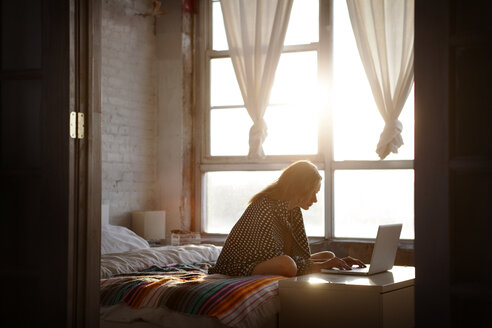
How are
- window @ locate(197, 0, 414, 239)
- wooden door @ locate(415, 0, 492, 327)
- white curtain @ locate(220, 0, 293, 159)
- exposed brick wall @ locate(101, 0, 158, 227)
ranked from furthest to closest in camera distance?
1. white curtain @ locate(220, 0, 293, 159)
2. exposed brick wall @ locate(101, 0, 158, 227)
3. window @ locate(197, 0, 414, 239)
4. wooden door @ locate(415, 0, 492, 327)

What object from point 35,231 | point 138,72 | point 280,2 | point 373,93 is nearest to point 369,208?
point 373,93

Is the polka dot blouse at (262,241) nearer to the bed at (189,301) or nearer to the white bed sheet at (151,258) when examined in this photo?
the bed at (189,301)

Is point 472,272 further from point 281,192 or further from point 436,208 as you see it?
point 281,192

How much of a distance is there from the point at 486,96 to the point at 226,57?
511cm

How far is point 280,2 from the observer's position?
638 cm

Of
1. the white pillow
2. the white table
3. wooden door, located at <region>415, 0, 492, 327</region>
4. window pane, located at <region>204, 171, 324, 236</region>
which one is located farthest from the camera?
window pane, located at <region>204, 171, 324, 236</region>

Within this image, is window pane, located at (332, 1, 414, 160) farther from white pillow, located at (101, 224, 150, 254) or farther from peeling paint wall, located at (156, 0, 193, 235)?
white pillow, located at (101, 224, 150, 254)

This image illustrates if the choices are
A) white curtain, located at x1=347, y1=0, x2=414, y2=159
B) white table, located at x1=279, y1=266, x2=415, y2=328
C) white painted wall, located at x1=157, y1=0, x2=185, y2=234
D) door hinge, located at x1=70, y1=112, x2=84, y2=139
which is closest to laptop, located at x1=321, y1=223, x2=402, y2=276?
white table, located at x1=279, y1=266, x2=415, y2=328

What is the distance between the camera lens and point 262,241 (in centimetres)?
391

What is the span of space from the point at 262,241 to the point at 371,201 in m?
2.48

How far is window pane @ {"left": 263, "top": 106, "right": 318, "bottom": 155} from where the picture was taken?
21.1 ft

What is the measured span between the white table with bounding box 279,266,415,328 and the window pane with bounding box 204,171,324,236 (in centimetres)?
309

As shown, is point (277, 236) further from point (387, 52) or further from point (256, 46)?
point (256, 46)

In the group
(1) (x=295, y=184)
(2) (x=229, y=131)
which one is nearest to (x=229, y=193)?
(2) (x=229, y=131)
